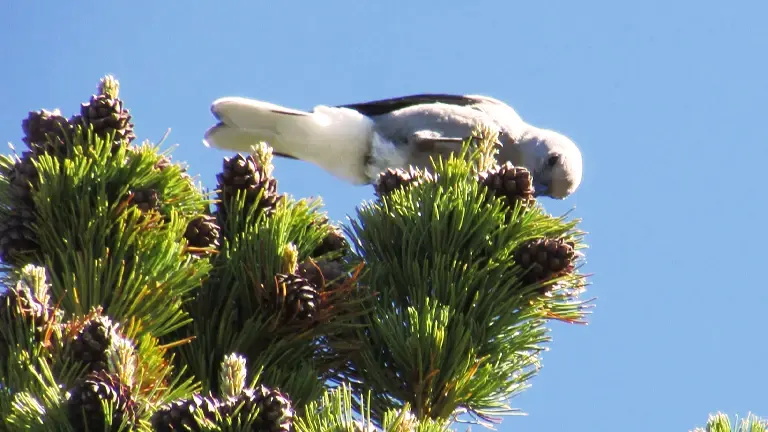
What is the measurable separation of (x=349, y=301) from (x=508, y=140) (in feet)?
12.3

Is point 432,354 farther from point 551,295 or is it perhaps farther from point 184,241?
point 184,241

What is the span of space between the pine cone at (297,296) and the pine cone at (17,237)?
0.45 m

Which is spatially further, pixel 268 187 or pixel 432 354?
pixel 268 187

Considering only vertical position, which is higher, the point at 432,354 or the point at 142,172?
the point at 142,172

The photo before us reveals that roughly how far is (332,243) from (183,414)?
2.71 feet

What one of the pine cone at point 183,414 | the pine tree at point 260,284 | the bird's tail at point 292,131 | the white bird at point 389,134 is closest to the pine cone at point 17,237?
the pine tree at point 260,284

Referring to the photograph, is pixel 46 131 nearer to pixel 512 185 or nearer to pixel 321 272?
pixel 321 272

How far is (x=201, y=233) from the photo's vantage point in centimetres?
190

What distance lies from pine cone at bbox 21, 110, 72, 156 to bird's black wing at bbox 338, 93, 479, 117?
12.9 ft

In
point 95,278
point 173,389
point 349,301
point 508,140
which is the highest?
point 508,140

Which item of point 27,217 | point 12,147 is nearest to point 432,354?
point 27,217

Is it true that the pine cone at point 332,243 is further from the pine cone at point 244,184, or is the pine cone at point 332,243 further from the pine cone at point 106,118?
the pine cone at point 106,118

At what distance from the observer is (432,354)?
176 cm

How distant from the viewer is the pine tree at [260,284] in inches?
60.8
